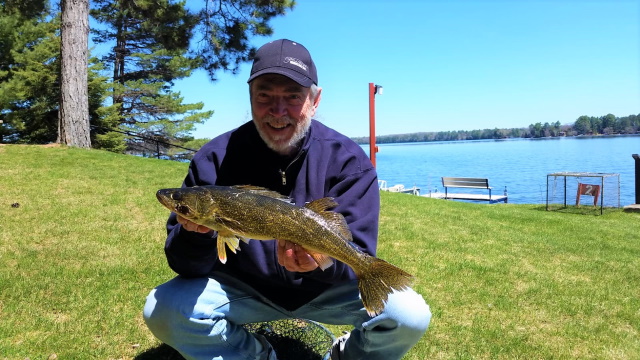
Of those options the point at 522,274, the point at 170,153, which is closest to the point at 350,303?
the point at 522,274

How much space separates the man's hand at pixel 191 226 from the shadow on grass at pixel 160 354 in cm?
132

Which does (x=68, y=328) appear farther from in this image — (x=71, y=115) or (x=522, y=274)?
(x=71, y=115)

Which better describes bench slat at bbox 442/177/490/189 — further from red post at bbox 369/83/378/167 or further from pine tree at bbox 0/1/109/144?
pine tree at bbox 0/1/109/144

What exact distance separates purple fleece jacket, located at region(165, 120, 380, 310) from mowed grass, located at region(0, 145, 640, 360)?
1.13 meters

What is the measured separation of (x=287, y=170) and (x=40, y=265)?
3709 mm

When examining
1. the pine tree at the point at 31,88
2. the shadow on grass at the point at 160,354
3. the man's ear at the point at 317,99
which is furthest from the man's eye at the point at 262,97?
the pine tree at the point at 31,88

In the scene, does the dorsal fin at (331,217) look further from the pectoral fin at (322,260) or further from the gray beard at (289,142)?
the gray beard at (289,142)

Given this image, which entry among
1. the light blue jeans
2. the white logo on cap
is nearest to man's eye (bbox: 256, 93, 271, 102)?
the white logo on cap

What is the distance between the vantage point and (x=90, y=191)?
913cm

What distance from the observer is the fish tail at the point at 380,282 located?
2.44 m

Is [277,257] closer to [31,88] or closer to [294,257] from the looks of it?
[294,257]

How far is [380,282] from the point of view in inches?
96.6

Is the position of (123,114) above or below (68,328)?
above

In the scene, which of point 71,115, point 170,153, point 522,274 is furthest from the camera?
point 170,153
